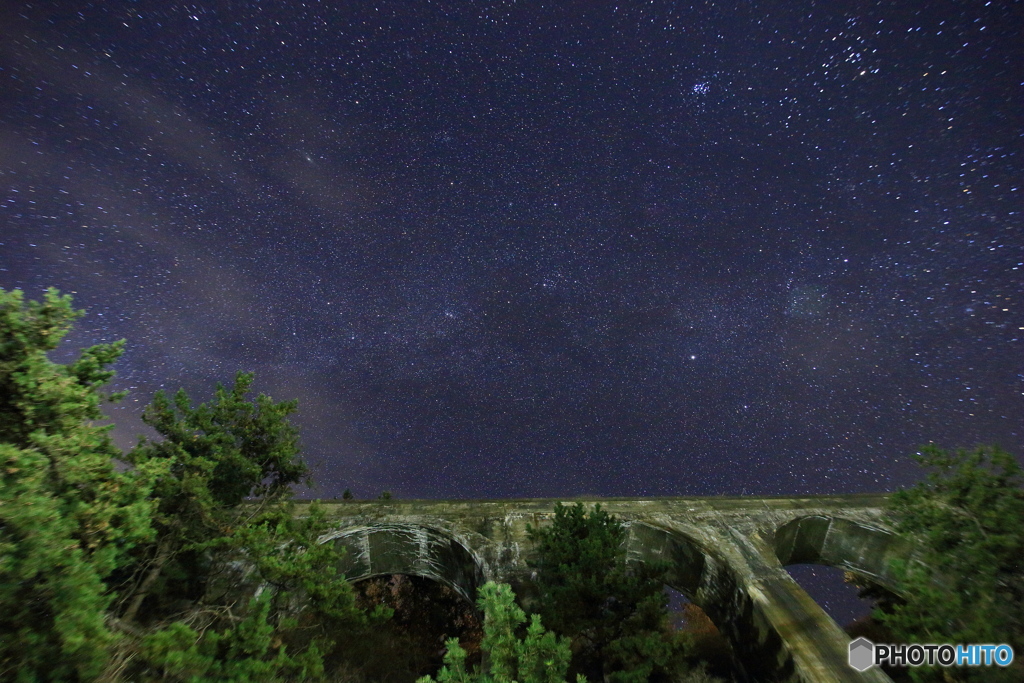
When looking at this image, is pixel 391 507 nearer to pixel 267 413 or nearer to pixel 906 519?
pixel 267 413

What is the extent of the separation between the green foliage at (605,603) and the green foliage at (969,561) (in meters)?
4.81

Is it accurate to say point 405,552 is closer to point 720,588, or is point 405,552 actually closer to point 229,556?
point 229,556

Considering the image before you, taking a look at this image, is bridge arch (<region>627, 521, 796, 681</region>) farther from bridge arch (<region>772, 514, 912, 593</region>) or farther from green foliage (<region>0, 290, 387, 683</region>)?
green foliage (<region>0, 290, 387, 683</region>)

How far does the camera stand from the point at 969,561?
8961 mm

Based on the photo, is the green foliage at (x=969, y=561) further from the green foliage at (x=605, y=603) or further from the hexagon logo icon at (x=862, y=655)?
the green foliage at (x=605, y=603)

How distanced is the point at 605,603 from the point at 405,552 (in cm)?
843

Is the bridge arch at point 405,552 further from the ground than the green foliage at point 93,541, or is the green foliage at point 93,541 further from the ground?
the green foliage at point 93,541

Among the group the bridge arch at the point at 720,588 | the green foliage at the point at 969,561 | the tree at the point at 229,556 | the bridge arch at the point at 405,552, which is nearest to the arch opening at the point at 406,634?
the bridge arch at the point at 405,552

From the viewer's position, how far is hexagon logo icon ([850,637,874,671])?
10430 millimetres

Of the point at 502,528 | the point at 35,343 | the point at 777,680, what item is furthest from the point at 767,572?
the point at 35,343

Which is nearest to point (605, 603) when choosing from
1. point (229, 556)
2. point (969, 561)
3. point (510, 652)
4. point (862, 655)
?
point (510, 652)

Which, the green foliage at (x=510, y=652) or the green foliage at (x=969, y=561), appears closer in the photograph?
the green foliage at (x=510, y=652)

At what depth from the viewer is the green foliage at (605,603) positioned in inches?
414

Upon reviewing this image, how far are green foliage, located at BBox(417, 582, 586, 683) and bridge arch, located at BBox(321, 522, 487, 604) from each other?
26.9 feet
